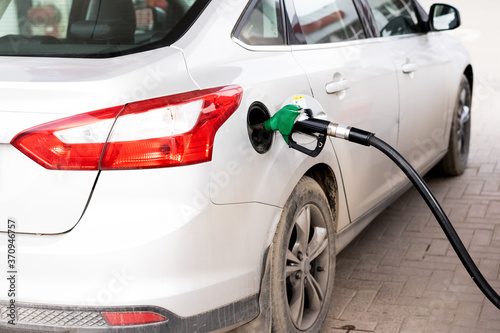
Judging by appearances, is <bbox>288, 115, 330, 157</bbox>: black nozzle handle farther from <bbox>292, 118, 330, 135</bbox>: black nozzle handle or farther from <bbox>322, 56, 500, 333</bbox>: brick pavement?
<bbox>322, 56, 500, 333</bbox>: brick pavement

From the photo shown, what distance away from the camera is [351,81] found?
10.9ft

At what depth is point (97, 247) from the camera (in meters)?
2.10

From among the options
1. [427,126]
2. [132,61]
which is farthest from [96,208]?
[427,126]

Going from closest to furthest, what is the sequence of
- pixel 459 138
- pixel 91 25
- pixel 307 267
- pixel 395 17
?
pixel 91 25
pixel 307 267
pixel 395 17
pixel 459 138

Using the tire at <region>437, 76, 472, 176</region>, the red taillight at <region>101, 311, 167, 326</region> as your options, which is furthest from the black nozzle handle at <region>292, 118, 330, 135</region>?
the tire at <region>437, 76, 472, 176</region>

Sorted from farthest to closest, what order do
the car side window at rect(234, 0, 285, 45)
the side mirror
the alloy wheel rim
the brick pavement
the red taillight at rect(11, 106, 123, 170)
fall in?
1. the side mirror
2. the brick pavement
3. the alloy wheel rim
4. the car side window at rect(234, 0, 285, 45)
5. the red taillight at rect(11, 106, 123, 170)

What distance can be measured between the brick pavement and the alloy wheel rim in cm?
27

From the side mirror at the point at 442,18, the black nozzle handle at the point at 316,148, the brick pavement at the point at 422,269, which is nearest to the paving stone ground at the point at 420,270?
the brick pavement at the point at 422,269

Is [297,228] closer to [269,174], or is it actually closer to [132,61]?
[269,174]

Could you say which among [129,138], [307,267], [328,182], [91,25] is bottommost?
[307,267]

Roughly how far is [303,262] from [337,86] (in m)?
0.75

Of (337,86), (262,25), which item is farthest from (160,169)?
(337,86)

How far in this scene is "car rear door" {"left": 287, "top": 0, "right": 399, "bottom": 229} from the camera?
10.2 feet

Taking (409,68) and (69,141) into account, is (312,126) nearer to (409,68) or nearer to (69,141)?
(69,141)
